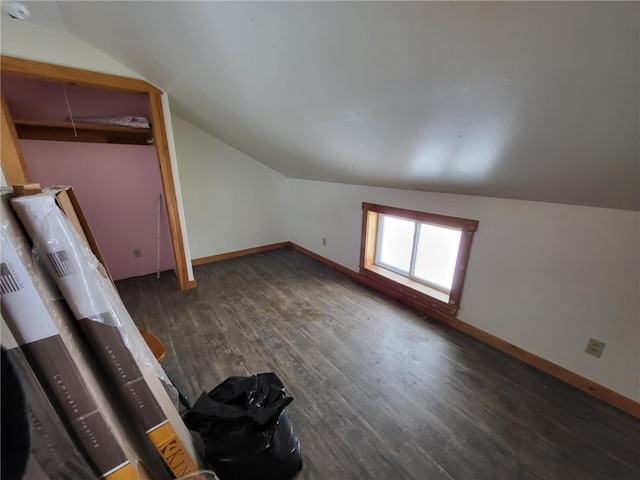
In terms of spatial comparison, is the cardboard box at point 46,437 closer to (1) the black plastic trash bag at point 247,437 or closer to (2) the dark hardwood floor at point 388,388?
(1) the black plastic trash bag at point 247,437

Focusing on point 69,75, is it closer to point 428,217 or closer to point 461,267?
point 428,217

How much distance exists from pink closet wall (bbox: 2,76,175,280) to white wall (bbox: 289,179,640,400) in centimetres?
302

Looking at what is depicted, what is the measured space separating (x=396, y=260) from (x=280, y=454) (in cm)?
222

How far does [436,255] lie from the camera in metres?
2.50

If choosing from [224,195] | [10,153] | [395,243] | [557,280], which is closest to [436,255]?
[395,243]

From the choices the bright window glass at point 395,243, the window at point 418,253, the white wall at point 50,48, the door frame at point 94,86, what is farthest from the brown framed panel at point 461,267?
the white wall at point 50,48

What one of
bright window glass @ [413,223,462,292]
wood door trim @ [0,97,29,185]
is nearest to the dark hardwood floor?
bright window glass @ [413,223,462,292]

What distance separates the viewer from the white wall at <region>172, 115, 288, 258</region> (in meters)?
3.29

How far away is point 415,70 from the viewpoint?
0.98 meters

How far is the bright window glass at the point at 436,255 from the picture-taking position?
92.7 inches

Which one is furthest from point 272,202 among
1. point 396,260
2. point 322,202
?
point 396,260

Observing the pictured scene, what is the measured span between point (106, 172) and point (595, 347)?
4.39 meters

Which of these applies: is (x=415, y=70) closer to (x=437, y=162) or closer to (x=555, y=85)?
(x=555, y=85)

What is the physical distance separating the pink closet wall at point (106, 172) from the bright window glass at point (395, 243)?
2.65 m
